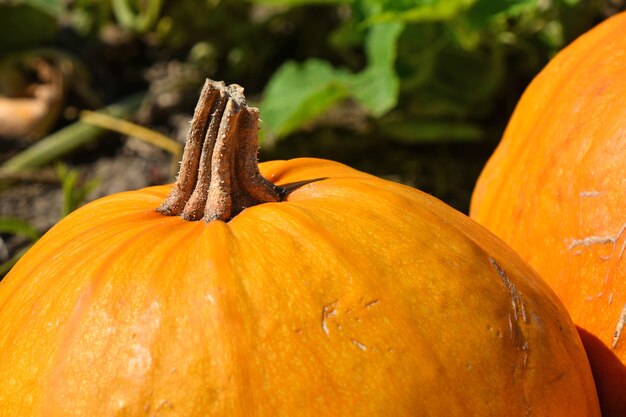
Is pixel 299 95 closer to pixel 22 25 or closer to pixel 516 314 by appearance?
pixel 22 25

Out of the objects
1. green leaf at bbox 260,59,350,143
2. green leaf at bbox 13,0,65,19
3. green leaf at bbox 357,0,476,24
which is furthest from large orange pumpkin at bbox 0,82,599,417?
green leaf at bbox 13,0,65,19

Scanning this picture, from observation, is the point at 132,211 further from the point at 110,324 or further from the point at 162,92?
the point at 162,92

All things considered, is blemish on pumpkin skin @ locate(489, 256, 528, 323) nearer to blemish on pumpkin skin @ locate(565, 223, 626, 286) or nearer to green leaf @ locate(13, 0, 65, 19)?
blemish on pumpkin skin @ locate(565, 223, 626, 286)

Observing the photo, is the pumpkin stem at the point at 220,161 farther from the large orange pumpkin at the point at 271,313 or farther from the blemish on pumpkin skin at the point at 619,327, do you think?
the blemish on pumpkin skin at the point at 619,327

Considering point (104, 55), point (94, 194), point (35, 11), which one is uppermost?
point (35, 11)

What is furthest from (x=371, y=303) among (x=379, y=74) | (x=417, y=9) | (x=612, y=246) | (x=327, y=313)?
Answer: (x=379, y=74)

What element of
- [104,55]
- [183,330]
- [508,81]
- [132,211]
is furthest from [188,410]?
[104,55]
